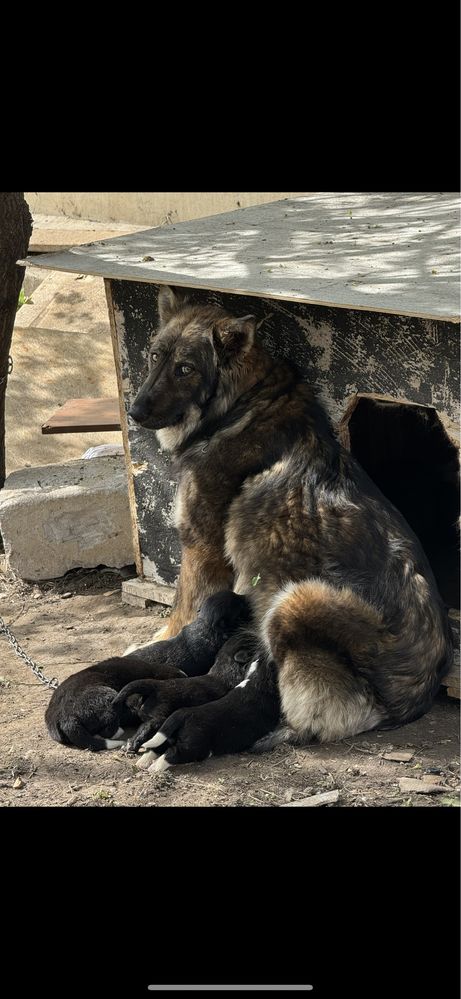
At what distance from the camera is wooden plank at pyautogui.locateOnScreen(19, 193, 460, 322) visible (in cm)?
555

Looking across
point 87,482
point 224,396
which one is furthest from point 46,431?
point 224,396

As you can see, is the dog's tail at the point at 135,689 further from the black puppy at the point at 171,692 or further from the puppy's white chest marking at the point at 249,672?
the puppy's white chest marking at the point at 249,672

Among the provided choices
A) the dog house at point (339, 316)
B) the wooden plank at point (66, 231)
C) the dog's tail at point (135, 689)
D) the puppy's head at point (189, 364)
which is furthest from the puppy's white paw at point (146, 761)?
the wooden plank at point (66, 231)

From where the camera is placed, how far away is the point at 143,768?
5.36m

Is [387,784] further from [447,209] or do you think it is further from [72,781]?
[447,209]

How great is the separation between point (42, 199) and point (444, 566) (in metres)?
10.3

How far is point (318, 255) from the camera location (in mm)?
6520

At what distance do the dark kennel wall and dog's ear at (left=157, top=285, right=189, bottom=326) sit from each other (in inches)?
7.7

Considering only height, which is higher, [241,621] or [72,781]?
[241,621]

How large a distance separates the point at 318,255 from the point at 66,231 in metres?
8.75

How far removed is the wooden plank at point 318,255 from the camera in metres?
5.55

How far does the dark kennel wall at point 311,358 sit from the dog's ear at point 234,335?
1.25 feet

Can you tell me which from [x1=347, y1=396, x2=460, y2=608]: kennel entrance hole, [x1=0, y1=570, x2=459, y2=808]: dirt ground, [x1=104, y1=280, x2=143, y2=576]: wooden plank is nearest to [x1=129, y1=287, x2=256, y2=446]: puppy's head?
[x1=104, y1=280, x2=143, y2=576]: wooden plank

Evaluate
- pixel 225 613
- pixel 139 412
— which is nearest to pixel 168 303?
pixel 139 412
